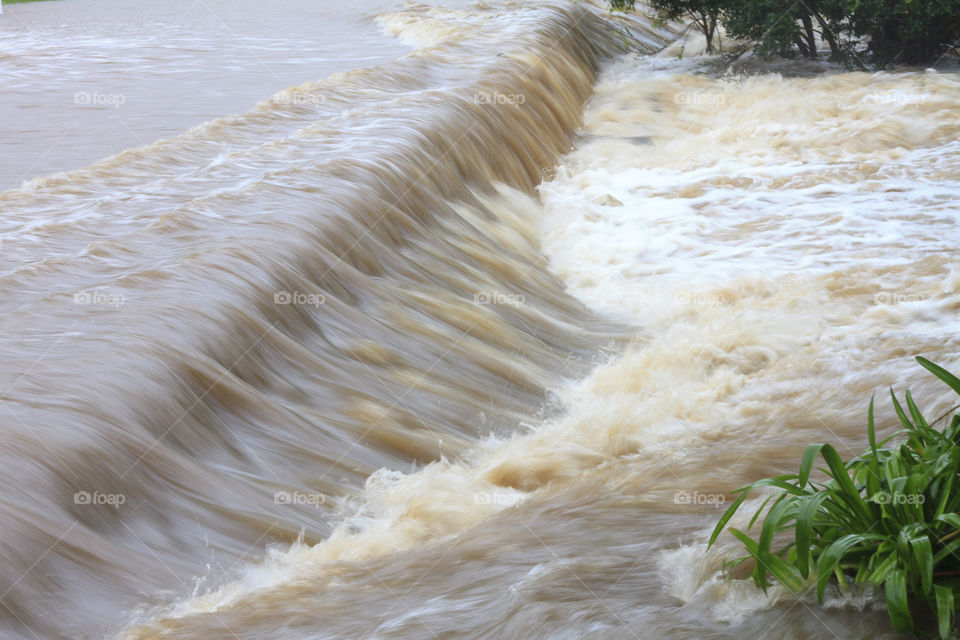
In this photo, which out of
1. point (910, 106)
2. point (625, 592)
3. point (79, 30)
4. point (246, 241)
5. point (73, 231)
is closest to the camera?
point (625, 592)

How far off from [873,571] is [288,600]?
1812mm

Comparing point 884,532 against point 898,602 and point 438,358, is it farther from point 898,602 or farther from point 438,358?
point 438,358

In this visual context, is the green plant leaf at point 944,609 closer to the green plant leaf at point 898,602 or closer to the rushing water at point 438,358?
the green plant leaf at point 898,602

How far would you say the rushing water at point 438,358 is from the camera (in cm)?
334

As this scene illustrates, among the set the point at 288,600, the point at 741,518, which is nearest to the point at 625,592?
the point at 741,518

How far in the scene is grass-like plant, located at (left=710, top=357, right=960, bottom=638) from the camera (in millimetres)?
2688

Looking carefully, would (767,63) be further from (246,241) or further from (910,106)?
(246,241)

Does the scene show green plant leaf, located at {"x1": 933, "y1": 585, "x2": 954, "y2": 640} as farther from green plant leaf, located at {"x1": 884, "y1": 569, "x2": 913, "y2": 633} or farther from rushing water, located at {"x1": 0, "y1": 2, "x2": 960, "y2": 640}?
rushing water, located at {"x1": 0, "y1": 2, "x2": 960, "y2": 640}

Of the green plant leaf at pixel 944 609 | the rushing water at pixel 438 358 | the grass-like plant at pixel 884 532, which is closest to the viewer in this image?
the green plant leaf at pixel 944 609

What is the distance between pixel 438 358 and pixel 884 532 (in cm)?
304

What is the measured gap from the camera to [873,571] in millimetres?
2787

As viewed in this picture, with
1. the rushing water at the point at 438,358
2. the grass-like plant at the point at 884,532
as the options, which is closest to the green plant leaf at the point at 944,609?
the grass-like plant at the point at 884,532

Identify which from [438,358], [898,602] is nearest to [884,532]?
[898,602]

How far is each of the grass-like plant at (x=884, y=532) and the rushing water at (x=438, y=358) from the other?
0.33 ft
